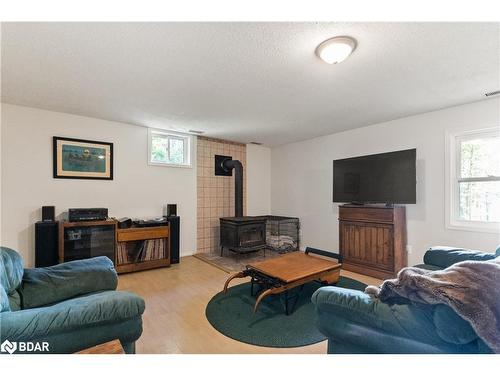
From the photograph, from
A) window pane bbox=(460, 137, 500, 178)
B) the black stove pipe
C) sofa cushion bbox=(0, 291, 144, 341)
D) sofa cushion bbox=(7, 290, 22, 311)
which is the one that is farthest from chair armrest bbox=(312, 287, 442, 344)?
the black stove pipe

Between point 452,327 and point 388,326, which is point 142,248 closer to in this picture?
point 388,326

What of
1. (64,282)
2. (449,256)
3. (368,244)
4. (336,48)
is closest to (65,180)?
(64,282)

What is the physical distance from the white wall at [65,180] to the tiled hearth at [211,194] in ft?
1.08

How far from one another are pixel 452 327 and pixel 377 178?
2.75 m

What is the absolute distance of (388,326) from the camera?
3.91ft

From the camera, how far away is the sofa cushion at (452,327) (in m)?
1.02

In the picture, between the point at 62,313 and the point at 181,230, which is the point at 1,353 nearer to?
the point at 62,313

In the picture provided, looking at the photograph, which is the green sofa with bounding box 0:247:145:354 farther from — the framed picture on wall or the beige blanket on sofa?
the framed picture on wall

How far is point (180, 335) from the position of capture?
198 cm

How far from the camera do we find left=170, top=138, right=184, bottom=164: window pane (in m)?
4.43

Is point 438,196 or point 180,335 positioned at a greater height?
point 438,196

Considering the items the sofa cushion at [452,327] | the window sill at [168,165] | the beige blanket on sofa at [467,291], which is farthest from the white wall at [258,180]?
the sofa cushion at [452,327]
